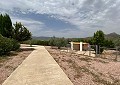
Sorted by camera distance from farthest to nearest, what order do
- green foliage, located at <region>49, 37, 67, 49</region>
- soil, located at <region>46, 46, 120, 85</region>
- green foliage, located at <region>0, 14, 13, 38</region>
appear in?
green foliage, located at <region>49, 37, 67, 49</region> → green foliage, located at <region>0, 14, 13, 38</region> → soil, located at <region>46, 46, 120, 85</region>

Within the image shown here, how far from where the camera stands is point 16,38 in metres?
27.6

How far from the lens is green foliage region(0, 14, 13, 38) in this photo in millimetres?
27125

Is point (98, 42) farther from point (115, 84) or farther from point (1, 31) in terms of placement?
point (115, 84)

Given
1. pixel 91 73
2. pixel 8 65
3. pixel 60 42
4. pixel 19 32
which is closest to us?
pixel 91 73

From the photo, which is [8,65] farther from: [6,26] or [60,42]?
[60,42]

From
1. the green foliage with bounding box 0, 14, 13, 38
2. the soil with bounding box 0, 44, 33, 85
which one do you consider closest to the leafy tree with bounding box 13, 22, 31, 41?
the green foliage with bounding box 0, 14, 13, 38

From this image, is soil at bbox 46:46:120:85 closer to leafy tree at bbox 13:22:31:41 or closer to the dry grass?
the dry grass

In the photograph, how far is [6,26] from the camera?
27.7 meters

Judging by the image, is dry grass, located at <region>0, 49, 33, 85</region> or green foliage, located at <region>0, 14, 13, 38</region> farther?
green foliage, located at <region>0, 14, 13, 38</region>

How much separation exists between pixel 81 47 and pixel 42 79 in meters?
32.9

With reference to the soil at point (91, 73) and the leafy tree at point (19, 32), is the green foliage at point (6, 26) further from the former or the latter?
the soil at point (91, 73)

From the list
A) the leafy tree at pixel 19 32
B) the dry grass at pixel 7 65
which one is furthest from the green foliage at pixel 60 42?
the dry grass at pixel 7 65

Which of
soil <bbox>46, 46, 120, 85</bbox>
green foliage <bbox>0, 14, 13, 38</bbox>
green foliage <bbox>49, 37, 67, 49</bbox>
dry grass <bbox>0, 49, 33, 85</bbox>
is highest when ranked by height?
green foliage <bbox>0, 14, 13, 38</bbox>

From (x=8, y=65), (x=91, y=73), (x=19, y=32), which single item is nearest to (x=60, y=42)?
(x=19, y=32)
